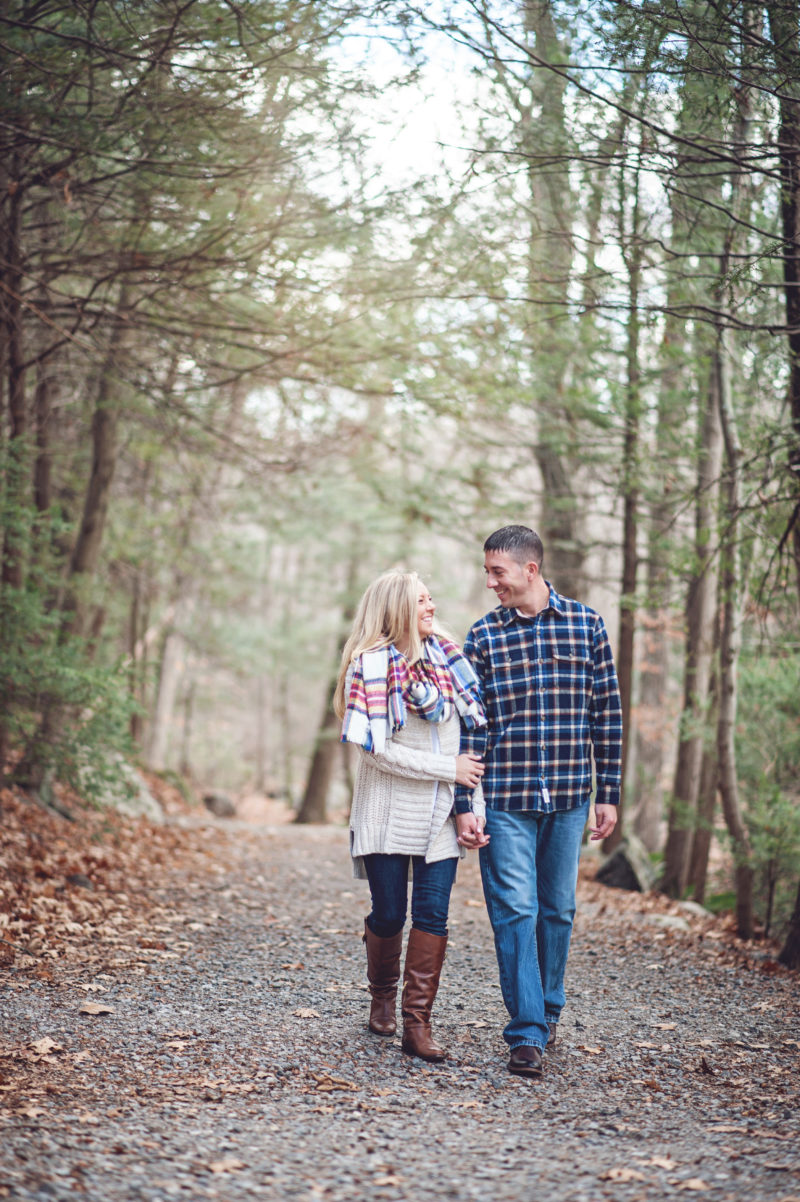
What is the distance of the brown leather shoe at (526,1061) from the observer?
401 cm

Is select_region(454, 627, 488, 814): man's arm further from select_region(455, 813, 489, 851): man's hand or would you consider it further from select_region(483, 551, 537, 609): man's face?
select_region(483, 551, 537, 609): man's face

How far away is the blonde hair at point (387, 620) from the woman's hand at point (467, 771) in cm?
50

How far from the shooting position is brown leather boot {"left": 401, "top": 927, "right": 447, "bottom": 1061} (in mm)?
4137

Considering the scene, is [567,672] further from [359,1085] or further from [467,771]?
[359,1085]

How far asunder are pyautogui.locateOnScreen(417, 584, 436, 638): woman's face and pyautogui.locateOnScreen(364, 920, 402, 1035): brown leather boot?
137cm

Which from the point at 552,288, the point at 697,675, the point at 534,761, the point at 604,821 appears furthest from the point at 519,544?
the point at 697,675

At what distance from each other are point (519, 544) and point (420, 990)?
1998 millimetres

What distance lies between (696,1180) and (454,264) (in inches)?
259

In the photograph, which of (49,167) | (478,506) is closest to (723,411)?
(478,506)

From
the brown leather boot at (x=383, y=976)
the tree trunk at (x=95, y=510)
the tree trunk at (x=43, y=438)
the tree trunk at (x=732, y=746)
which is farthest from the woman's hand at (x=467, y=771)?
the tree trunk at (x=43, y=438)

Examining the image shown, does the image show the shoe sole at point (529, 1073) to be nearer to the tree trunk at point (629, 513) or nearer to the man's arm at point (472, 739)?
the man's arm at point (472, 739)

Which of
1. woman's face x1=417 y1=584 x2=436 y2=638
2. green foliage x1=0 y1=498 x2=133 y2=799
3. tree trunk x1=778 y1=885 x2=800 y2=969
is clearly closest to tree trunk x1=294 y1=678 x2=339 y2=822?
green foliage x1=0 y1=498 x2=133 y2=799

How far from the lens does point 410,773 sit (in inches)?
164

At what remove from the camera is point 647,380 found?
1031cm
